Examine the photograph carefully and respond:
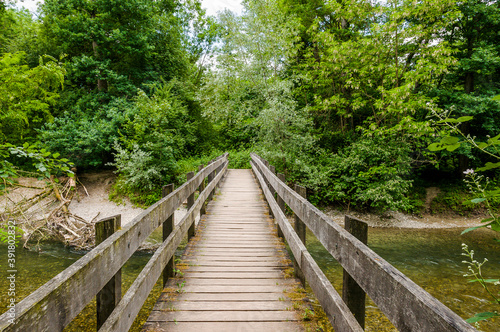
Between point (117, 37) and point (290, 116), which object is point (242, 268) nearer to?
point (290, 116)

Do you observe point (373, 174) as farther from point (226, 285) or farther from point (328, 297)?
point (328, 297)

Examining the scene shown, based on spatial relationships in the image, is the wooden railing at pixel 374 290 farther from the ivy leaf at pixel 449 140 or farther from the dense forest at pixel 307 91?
the dense forest at pixel 307 91

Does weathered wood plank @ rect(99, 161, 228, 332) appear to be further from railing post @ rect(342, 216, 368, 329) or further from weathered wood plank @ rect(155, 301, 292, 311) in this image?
railing post @ rect(342, 216, 368, 329)

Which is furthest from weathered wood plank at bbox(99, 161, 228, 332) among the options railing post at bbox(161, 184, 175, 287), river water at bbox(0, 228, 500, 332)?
river water at bbox(0, 228, 500, 332)

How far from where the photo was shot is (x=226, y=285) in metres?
3.12

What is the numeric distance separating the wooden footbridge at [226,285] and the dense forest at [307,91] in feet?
30.5

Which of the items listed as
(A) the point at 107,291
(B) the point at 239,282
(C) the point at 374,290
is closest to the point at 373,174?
(B) the point at 239,282

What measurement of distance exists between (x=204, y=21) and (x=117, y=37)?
1438 centimetres

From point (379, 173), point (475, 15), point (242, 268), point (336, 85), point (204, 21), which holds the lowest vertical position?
point (242, 268)

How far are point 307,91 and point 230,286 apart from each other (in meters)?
15.9

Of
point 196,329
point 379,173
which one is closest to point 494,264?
point 379,173

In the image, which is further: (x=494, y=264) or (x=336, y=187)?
(x=336, y=187)

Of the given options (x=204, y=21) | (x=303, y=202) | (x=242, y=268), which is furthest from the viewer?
(x=204, y=21)

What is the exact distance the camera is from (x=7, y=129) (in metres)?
6.34
